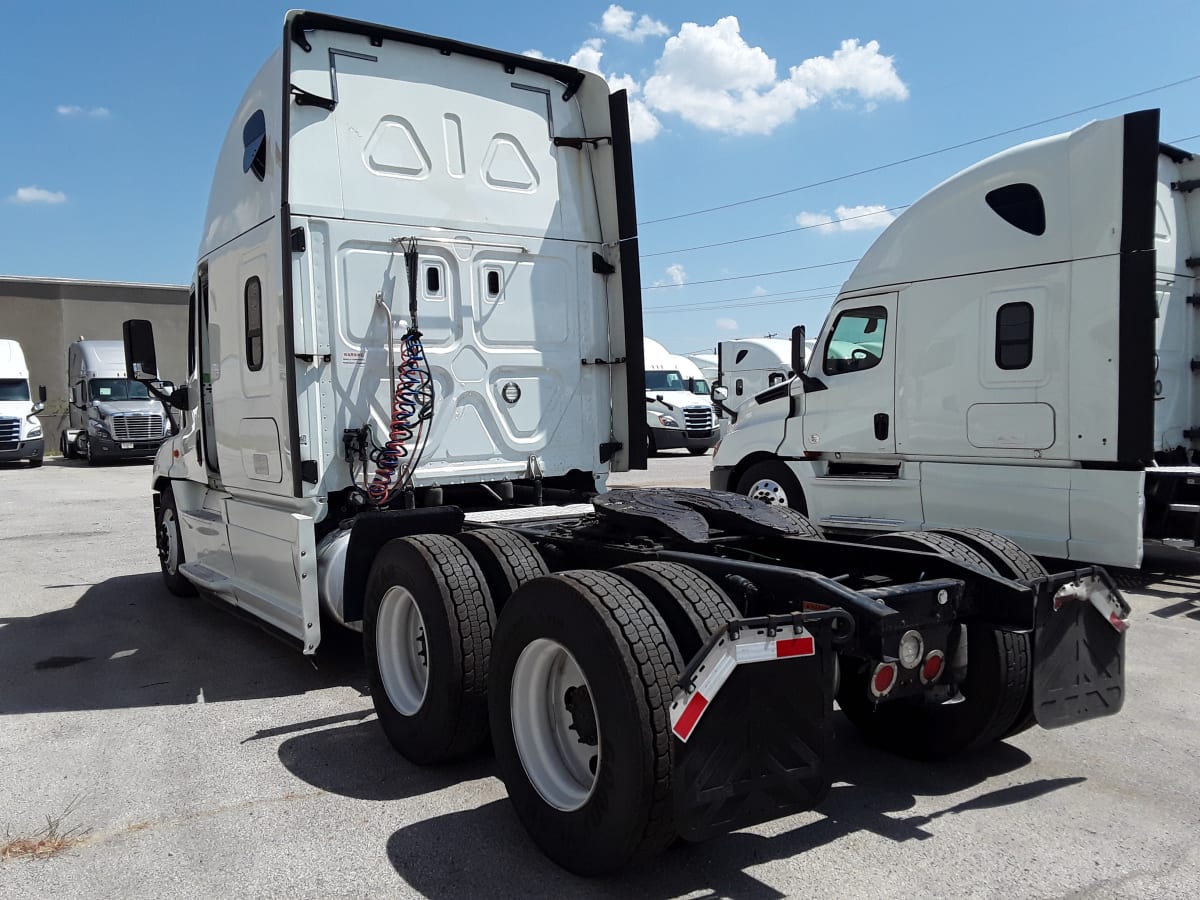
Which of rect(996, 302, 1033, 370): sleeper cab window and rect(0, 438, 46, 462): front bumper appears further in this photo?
rect(0, 438, 46, 462): front bumper

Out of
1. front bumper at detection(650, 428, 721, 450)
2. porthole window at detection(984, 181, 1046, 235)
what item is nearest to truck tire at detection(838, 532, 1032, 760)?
porthole window at detection(984, 181, 1046, 235)

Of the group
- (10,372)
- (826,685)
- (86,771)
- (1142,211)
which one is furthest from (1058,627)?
(10,372)

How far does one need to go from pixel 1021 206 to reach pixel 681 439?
1642 cm

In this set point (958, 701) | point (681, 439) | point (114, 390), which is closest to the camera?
point (958, 701)

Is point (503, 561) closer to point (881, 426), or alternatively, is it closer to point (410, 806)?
point (410, 806)

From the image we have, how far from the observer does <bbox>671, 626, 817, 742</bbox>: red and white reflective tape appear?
2.77 meters

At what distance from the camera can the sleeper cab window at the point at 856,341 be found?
8.73 metres

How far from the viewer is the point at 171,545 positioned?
8031 millimetres

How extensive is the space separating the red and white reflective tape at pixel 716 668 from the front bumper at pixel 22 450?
974 inches

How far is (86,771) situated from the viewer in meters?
4.29

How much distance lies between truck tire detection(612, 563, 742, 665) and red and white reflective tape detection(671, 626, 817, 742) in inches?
4.7

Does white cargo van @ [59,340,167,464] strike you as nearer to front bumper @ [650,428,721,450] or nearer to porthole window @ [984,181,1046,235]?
front bumper @ [650,428,721,450]

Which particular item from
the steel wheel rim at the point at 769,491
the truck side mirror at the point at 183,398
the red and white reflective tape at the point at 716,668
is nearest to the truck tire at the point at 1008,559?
the red and white reflective tape at the point at 716,668

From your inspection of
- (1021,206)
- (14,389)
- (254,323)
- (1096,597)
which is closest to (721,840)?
(1096,597)
